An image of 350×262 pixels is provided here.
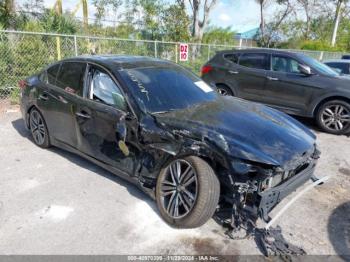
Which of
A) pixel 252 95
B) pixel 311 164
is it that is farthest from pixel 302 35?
pixel 311 164

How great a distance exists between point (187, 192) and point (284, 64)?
516cm

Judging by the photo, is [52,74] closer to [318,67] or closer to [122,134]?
[122,134]

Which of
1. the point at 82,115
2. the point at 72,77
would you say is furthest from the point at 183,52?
the point at 82,115

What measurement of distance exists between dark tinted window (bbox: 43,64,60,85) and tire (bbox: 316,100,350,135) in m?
5.14

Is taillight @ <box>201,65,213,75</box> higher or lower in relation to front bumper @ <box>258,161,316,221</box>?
higher

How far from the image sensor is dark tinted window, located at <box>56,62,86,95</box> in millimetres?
4078

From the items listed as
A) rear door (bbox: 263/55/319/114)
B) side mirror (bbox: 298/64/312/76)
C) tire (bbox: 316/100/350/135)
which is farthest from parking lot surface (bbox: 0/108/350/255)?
side mirror (bbox: 298/64/312/76)

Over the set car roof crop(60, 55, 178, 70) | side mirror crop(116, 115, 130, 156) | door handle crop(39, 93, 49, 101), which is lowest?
side mirror crop(116, 115, 130, 156)

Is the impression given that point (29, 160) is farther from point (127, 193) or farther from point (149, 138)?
point (149, 138)

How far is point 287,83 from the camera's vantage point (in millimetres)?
6883

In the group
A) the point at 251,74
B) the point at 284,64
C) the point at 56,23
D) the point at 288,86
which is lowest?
the point at 288,86

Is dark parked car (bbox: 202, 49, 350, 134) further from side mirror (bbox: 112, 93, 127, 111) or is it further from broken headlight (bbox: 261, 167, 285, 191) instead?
broken headlight (bbox: 261, 167, 285, 191)

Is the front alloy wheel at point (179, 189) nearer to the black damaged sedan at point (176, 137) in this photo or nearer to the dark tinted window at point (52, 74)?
the black damaged sedan at point (176, 137)

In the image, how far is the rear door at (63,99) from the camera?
409 centimetres
